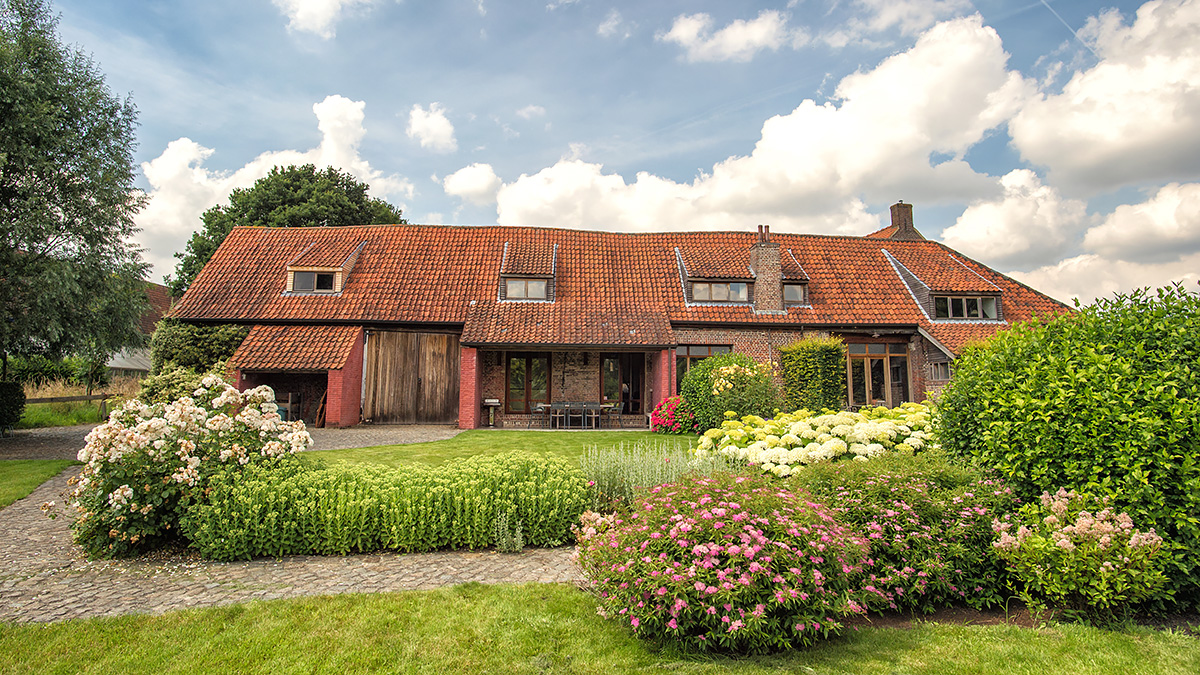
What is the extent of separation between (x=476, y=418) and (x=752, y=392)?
853 centimetres

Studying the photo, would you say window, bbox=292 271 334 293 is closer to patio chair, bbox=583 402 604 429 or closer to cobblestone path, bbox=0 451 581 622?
patio chair, bbox=583 402 604 429

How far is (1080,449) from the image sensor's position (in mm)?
4590

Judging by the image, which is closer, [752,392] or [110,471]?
[110,471]

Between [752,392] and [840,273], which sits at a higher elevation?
[840,273]

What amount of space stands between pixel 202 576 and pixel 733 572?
4.68 meters

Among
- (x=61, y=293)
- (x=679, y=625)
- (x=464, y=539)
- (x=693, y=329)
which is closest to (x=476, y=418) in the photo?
(x=693, y=329)

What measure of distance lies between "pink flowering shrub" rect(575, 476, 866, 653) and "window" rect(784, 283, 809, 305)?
56.9ft

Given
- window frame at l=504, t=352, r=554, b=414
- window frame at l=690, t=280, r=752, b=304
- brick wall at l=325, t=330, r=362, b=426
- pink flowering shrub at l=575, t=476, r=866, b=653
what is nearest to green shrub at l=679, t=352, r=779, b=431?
window frame at l=690, t=280, r=752, b=304

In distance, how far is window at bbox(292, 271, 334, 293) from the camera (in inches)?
790

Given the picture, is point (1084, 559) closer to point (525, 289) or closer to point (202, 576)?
point (202, 576)

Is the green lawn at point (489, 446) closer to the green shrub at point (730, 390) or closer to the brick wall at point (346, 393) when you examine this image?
the green shrub at point (730, 390)

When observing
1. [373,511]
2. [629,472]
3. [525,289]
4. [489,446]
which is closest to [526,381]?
[525,289]

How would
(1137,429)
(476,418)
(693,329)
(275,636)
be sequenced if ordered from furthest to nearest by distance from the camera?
(693,329) < (476,418) < (1137,429) < (275,636)

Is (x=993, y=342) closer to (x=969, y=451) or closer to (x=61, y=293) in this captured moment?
(x=969, y=451)
